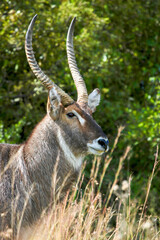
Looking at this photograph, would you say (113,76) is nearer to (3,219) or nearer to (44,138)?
(44,138)

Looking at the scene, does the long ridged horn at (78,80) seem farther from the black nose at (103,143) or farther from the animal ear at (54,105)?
the black nose at (103,143)

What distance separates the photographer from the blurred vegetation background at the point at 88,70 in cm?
764

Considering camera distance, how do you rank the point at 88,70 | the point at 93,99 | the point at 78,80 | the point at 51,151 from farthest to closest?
the point at 88,70
the point at 93,99
the point at 78,80
the point at 51,151

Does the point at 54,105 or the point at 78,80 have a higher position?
the point at 54,105

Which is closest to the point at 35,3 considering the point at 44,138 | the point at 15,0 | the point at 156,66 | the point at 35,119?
the point at 15,0

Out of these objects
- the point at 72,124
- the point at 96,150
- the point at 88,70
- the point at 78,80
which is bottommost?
the point at 88,70

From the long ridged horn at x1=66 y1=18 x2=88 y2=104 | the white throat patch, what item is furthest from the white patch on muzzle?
the long ridged horn at x1=66 y1=18 x2=88 y2=104

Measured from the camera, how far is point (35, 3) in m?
7.88

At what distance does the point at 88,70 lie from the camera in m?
8.13

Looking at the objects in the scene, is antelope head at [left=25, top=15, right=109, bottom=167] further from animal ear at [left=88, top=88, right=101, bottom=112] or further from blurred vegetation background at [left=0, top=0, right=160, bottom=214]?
blurred vegetation background at [left=0, top=0, right=160, bottom=214]

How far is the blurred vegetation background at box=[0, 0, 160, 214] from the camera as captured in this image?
25.1 feet

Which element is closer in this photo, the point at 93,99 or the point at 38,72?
the point at 38,72

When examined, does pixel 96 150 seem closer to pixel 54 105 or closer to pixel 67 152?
pixel 67 152

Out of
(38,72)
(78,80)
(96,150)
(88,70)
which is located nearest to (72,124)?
(96,150)
